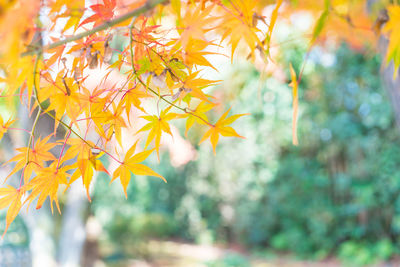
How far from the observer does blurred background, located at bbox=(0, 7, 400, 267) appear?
380 cm

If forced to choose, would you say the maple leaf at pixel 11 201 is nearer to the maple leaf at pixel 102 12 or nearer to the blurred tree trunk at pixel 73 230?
the maple leaf at pixel 102 12

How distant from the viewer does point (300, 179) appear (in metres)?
4.25

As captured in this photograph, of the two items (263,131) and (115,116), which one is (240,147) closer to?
(263,131)

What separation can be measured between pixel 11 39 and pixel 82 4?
0.16 m

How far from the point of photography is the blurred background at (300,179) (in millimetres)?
3803

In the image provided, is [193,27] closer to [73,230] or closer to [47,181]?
[47,181]

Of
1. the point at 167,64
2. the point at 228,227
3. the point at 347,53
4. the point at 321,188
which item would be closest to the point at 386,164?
the point at 321,188

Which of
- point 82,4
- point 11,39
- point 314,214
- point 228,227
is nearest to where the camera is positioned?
point 11,39

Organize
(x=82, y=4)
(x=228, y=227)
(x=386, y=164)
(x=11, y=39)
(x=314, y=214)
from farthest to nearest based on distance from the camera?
(x=228, y=227) → (x=314, y=214) → (x=386, y=164) → (x=82, y=4) → (x=11, y=39)

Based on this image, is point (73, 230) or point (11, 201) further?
point (73, 230)

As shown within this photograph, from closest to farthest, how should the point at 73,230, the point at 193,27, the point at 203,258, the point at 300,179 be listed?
the point at 193,27 → the point at 73,230 → the point at 300,179 → the point at 203,258

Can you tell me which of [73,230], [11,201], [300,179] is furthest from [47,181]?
[300,179]

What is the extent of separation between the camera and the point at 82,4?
34cm

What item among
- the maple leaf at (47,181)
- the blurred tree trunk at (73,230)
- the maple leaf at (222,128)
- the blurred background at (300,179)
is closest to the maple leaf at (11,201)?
the maple leaf at (47,181)
